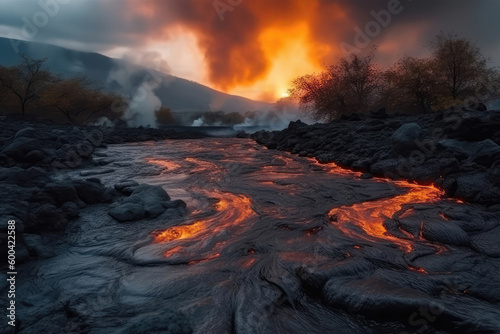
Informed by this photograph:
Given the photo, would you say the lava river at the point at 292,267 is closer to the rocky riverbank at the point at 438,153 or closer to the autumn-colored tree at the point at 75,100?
the rocky riverbank at the point at 438,153

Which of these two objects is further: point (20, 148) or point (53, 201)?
point (20, 148)

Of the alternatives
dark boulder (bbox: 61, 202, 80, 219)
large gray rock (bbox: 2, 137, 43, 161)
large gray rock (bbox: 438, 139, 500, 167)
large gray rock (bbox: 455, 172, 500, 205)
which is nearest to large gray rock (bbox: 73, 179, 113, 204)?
dark boulder (bbox: 61, 202, 80, 219)

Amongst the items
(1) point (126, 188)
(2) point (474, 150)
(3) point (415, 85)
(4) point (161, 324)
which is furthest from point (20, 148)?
(3) point (415, 85)

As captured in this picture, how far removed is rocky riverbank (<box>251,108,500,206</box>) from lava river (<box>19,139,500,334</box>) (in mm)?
826

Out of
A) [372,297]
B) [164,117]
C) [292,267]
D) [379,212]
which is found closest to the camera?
[372,297]

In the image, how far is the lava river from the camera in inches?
131

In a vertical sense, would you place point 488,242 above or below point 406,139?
below

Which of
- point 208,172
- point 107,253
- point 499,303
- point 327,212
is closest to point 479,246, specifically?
point 499,303

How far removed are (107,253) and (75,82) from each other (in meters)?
52.3

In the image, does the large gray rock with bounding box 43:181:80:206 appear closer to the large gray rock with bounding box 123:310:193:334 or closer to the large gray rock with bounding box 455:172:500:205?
the large gray rock with bounding box 123:310:193:334

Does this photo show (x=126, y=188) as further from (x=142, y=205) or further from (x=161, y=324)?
(x=161, y=324)

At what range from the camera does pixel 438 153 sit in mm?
10859

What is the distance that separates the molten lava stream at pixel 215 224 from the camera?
5.96 meters

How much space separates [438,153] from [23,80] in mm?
52148
